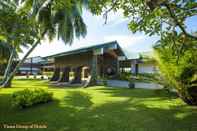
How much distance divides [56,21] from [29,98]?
556 inches

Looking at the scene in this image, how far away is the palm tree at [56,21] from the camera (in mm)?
21141

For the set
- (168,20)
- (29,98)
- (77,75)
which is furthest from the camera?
(77,75)

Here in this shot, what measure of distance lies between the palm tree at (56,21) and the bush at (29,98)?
9.97 m

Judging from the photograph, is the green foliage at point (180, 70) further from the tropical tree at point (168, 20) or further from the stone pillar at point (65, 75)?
the stone pillar at point (65, 75)

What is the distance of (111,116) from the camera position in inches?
311

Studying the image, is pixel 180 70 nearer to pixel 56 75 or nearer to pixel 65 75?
pixel 65 75

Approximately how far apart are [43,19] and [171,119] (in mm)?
18039

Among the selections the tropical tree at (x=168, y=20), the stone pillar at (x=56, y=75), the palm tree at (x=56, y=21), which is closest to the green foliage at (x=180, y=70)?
the tropical tree at (x=168, y=20)

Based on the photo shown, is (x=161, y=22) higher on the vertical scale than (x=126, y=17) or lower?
lower

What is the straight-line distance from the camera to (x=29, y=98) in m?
10.5

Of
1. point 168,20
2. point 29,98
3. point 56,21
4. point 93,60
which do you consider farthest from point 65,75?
point 168,20

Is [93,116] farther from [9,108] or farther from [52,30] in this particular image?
[52,30]

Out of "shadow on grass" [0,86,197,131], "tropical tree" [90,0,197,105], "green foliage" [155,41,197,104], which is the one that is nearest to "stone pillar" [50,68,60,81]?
"shadow on grass" [0,86,197,131]

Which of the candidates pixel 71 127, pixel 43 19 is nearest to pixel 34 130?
pixel 71 127
